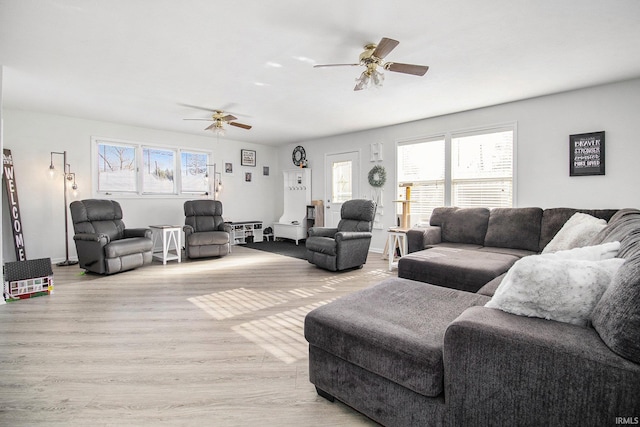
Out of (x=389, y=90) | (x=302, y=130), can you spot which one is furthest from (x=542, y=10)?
(x=302, y=130)

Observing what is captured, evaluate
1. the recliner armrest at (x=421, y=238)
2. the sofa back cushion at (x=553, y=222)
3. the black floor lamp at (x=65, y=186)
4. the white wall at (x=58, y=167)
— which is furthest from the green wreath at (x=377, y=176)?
the black floor lamp at (x=65, y=186)

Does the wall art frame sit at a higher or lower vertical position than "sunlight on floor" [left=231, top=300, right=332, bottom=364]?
higher

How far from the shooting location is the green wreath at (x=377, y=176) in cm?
606

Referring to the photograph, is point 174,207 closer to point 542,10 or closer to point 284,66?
point 284,66

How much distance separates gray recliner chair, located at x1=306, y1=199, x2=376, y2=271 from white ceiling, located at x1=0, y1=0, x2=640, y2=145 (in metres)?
1.68

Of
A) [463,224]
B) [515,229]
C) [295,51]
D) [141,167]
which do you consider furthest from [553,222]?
[141,167]

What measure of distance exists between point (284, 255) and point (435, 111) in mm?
3765

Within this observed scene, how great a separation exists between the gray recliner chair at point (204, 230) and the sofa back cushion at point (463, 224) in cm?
384

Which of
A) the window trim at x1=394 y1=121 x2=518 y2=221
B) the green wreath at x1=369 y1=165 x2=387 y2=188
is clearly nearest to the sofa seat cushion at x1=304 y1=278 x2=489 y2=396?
the window trim at x1=394 y1=121 x2=518 y2=221

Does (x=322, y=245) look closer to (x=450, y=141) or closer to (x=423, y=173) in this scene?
(x=423, y=173)

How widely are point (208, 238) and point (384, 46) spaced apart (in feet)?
14.6

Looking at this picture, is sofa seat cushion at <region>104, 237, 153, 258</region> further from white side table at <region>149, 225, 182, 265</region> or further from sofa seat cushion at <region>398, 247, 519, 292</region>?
sofa seat cushion at <region>398, 247, 519, 292</region>

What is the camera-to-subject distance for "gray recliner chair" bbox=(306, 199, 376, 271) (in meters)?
4.52

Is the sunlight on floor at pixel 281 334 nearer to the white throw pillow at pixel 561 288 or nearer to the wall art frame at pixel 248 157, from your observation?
the white throw pillow at pixel 561 288
